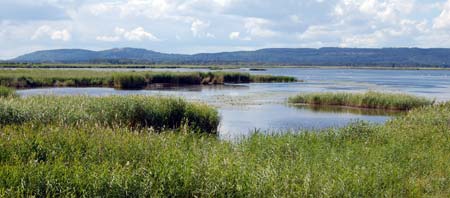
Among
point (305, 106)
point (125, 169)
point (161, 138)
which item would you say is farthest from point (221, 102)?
point (125, 169)

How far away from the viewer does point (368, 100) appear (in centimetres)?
3556

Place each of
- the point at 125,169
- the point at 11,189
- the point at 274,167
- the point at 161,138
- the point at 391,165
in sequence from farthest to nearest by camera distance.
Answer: the point at 161,138 → the point at 391,165 → the point at 274,167 → the point at 125,169 → the point at 11,189

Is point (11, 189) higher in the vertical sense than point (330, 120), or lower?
higher

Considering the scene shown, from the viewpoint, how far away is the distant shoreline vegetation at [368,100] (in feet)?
113

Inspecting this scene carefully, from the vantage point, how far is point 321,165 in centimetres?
1044

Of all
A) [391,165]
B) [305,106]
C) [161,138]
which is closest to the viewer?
→ [391,165]

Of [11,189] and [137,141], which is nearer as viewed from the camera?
[11,189]

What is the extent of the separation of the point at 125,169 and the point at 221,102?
26452 mm

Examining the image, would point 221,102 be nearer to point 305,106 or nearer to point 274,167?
point 305,106

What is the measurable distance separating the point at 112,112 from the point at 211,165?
10.4 meters

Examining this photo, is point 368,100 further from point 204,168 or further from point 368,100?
A: point 204,168

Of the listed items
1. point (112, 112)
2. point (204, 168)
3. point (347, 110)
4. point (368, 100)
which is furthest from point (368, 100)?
point (204, 168)

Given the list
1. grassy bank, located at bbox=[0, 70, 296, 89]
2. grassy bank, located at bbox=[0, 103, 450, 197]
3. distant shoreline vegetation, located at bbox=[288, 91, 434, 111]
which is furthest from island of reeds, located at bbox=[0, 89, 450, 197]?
grassy bank, located at bbox=[0, 70, 296, 89]

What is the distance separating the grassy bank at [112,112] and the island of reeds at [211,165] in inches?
4.9
